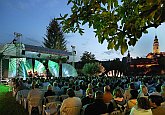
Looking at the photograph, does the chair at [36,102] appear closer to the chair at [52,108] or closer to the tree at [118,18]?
the chair at [52,108]

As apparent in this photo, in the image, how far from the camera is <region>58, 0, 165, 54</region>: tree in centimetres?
212

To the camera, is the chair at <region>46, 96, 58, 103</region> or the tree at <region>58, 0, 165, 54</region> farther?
the chair at <region>46, 96, 58, 103</region>

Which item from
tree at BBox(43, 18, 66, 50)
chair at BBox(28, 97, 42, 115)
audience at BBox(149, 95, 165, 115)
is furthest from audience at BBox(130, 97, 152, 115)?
tree at BBox(43, 18, 66, 50)

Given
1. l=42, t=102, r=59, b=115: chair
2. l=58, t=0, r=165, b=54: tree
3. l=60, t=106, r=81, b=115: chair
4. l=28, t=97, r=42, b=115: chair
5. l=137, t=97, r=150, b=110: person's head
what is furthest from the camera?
l=28, t=97, r=42, b=115: chair

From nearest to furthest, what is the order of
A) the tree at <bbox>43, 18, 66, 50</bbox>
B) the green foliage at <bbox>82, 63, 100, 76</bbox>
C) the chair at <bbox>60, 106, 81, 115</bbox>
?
the chair at <bbox>60, 106, 81, 115</bbox>, the green foliage at <bbox>82, 63, 100, 76</bbox>, the tree at <bbox>43, 18, 66, 50</bbox>

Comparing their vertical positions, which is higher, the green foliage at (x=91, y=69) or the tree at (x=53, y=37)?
the tree at (x=53, y=37)

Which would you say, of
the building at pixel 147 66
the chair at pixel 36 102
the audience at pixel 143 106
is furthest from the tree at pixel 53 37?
the audience at pixel 143 106

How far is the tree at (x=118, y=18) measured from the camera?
212 cm

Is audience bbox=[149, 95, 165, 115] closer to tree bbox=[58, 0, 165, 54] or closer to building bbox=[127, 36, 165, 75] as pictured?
tree bbox=[58, 0, 165, 54]

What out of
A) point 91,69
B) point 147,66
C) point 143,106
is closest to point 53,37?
point 147,66

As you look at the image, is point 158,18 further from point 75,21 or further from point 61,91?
point 61,91

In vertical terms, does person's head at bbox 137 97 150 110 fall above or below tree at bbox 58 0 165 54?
below

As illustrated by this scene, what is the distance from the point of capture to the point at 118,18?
2566 mm

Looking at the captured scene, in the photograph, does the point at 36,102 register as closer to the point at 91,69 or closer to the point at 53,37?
the point at 91,69
